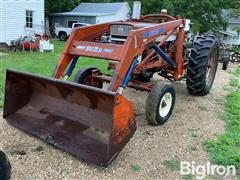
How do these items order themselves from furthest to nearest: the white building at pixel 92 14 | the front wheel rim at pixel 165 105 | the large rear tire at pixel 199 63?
the white building at pixel 92 14 < the large rear tire at pixel 199 63 < the front wheel rim at pixel 165 105

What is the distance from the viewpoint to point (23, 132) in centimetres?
412

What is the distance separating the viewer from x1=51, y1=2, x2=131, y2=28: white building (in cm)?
2705

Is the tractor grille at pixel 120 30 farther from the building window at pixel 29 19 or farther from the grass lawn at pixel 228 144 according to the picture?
the building window at pixel 29 19

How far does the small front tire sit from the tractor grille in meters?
0.94

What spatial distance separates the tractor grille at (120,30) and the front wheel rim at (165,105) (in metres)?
1.11

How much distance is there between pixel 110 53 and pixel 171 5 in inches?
881

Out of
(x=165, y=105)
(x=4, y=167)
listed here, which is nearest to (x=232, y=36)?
(x=165, y=105)

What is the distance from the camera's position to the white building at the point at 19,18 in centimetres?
1610

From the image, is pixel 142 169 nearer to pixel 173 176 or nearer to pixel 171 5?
pixel 173 176

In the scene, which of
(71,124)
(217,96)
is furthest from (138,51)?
(217,96)

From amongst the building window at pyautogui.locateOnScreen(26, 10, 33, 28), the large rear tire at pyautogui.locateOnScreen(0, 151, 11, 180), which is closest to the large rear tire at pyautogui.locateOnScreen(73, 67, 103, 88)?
the large rear tire at pyautogui.locateOnScreen(0, 151, 11, 180)

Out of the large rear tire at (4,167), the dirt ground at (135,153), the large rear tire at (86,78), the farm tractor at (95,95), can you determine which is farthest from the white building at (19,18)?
the large rear tire at (4,167)

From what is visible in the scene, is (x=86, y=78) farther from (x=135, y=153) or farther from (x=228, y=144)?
(x=228, y=144)

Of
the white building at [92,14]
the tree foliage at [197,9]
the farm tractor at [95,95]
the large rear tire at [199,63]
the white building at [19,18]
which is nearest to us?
the farm tractor at [95,95]
